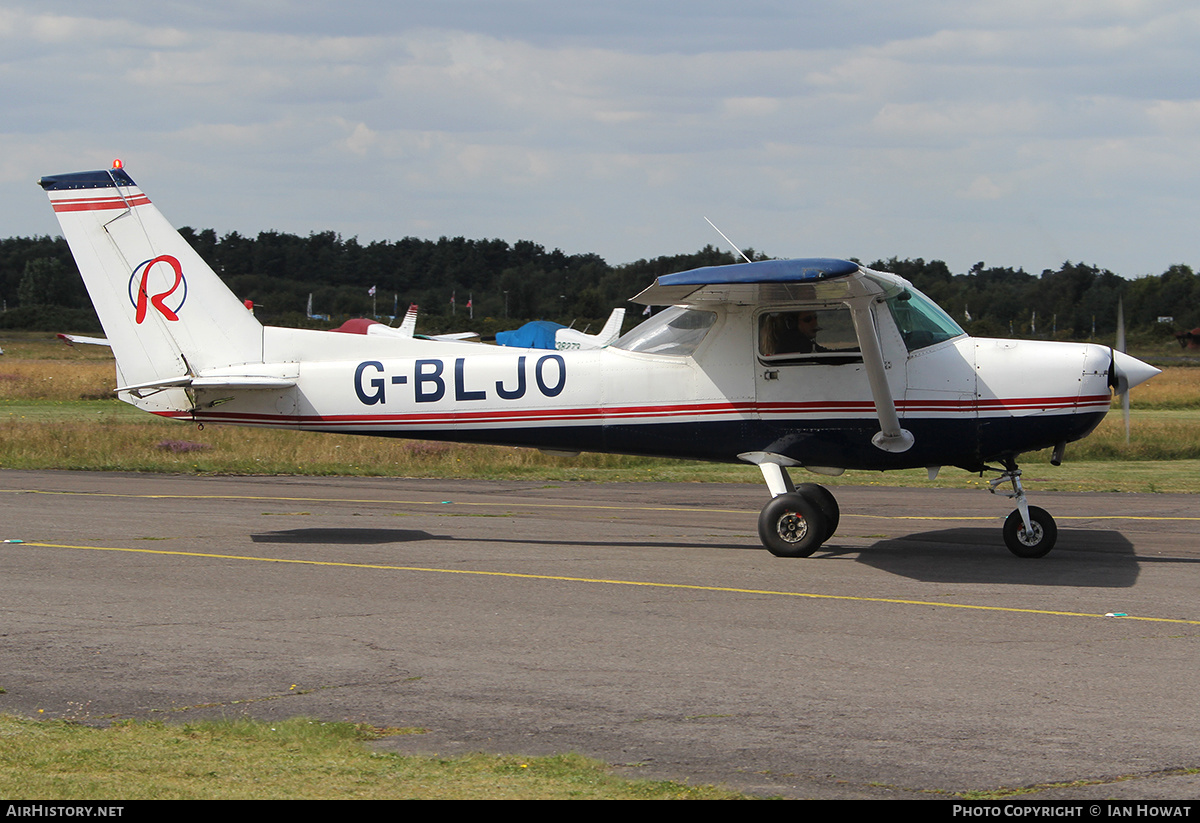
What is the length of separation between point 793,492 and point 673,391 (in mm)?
1560

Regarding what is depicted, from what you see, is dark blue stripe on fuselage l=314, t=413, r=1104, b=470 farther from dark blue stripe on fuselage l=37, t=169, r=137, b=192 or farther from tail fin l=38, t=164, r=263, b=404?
dark blue stripe on fuselage l=37, t=169, r=137, b=192

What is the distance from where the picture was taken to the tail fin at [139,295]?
487 inches

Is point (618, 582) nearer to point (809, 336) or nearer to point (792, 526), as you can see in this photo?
point (792, 526)

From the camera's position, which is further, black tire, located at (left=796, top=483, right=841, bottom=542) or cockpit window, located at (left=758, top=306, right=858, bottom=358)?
black tire, located at (left=796, top=483, right=841, bottom=542)

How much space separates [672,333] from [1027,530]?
3.97m

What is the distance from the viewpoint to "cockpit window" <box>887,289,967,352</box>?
11.3 metres

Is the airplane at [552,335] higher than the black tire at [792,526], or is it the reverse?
the airplane at [552,335]

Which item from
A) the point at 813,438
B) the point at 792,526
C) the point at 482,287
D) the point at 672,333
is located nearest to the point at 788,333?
the point at 813,438

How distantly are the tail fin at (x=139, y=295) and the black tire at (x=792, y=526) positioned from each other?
5613mm

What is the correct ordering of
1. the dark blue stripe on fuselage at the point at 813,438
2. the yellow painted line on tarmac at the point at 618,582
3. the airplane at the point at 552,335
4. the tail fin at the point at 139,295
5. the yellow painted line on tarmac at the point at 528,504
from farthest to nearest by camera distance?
the airplane at the point at 552,335, the yellow painted line on tarmac at the point at 528,504, the tail fin at the point at 139,295, the dark blue stripe on fuselage at the point at 813,438, the yellow painted line on tarmac at the point at 618,582

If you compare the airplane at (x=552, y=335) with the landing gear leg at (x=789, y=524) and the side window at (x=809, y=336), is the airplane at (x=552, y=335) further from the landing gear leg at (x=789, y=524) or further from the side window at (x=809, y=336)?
the landing gear leg at (x=789, y=524)

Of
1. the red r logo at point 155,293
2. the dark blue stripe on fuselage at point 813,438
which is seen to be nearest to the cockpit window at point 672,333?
the dark blue stripe on fuselage at point 813,438

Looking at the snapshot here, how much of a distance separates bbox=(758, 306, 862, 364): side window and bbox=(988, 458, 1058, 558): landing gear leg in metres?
1.99

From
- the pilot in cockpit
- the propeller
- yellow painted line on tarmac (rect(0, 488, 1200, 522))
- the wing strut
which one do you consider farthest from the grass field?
yellow painted line on tarmac (rect(0, 488, 1200, 522))
